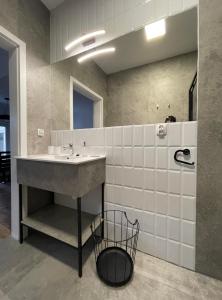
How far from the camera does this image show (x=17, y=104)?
4.66 feet

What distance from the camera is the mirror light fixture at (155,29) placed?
1.25 m

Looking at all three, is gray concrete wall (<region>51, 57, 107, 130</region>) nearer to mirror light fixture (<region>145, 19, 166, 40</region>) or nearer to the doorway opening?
mirror light fixture (<region>145, 19, 166, 40</region>)

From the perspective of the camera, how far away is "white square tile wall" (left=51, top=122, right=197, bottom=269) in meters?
1.10

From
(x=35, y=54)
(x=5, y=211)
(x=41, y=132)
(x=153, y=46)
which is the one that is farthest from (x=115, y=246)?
(x=35, y=54)

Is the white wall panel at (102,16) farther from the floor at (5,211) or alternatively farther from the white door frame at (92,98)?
the floor at (5,211)

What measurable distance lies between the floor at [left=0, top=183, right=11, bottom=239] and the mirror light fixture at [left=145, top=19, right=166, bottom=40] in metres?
2.44

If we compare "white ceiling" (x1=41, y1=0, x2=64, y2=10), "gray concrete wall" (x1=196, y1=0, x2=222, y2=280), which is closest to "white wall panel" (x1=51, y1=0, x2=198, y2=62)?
"white ceiling" (x1=41, y1=0, x2=64, y2=10)

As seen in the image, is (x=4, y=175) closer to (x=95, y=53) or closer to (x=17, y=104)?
(x=17, y=104)

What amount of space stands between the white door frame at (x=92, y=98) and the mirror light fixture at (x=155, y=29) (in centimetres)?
73

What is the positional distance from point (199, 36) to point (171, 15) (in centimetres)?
37

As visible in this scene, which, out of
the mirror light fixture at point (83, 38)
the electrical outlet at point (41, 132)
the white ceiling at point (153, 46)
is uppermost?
the mirror light fixture at point (83, 38)

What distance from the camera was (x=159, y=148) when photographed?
117 centimetres

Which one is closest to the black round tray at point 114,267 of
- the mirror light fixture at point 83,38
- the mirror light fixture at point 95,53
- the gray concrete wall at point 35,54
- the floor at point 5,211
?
the floor at point 5,211

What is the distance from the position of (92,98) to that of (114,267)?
162cm
